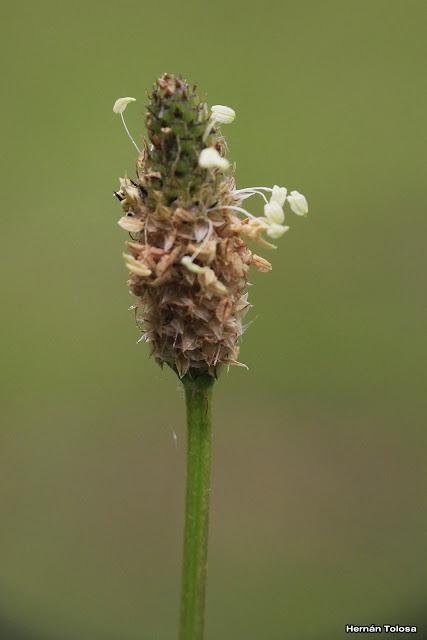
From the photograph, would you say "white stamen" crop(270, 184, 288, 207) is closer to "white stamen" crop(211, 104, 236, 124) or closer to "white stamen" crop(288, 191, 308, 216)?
"white stamen" crop(288, 191, 308, 216)

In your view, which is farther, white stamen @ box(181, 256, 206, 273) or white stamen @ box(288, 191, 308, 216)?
white stamen @ box(288, 191, 308, 216)

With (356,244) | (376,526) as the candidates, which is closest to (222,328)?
(376,526)

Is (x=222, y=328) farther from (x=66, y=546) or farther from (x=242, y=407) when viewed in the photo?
(x=242, y=407)

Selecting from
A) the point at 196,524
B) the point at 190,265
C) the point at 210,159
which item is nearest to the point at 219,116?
the point at 210,159

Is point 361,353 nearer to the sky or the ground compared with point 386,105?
nearer to the ground

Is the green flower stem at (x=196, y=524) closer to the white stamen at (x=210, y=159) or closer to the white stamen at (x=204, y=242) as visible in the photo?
the white stamen at (x=204, y=242)

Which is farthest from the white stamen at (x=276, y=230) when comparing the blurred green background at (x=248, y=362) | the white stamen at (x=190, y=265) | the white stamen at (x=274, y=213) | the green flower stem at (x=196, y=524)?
the blurred green background at (x=248, y=362)

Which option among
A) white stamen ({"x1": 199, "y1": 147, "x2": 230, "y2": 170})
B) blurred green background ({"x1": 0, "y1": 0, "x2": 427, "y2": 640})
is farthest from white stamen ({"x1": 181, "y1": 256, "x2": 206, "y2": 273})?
blurred green background ({"x1": 0, "y1": 0, "x2": 427, "y2": 640})
